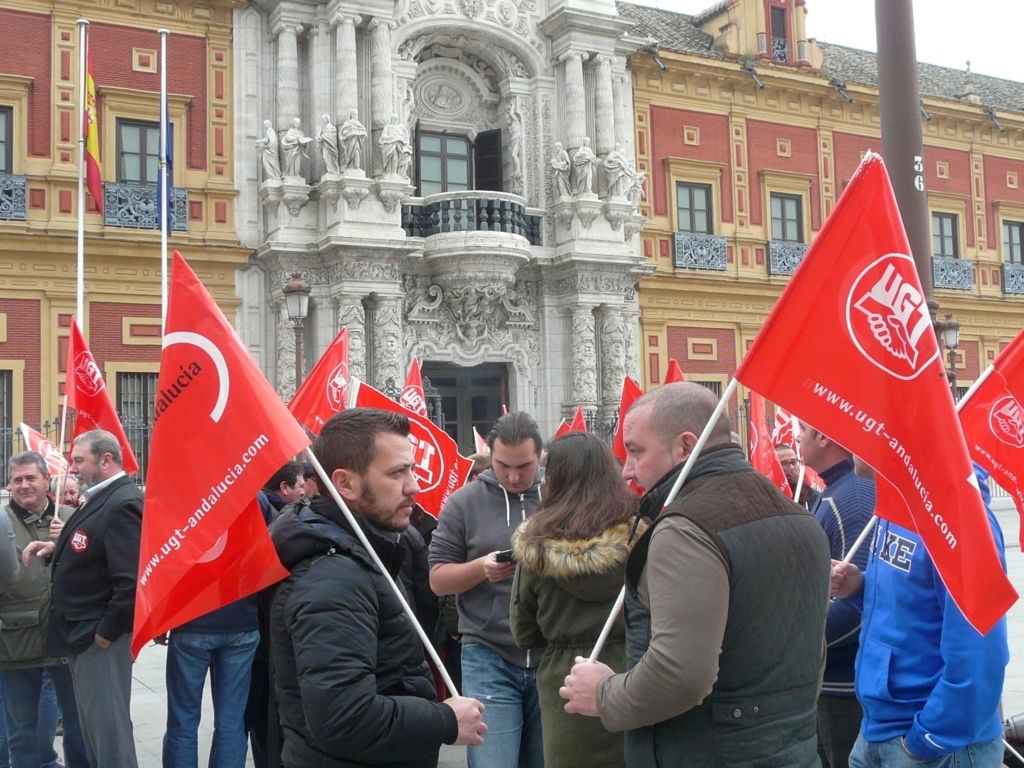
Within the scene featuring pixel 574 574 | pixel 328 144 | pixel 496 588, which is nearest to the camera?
pixel 574 574

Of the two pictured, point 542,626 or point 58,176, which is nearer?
point 542,626

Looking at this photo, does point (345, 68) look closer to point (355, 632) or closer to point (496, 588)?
point (496, 588)

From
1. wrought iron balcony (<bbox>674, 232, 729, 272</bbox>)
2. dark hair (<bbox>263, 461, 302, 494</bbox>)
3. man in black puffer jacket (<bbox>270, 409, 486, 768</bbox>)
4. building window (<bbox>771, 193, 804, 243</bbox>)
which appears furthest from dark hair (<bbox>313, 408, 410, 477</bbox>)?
building window (<bbox>771, 193, 804, 243</bbox>)

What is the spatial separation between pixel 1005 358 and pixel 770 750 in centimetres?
276

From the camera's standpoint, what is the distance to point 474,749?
4570 mm

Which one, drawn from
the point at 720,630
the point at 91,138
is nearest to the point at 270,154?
the point at 91,138

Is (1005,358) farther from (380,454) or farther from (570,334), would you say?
(570,334)

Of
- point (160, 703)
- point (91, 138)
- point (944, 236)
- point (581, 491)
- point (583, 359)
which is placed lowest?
point (160, 703)

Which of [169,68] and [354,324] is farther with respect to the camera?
[169,68]

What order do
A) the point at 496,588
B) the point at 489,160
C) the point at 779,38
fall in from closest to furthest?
the point at 496,588, the point at 489,160, the point at 779,38

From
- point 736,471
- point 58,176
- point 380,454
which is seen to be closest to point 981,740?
point 736,471

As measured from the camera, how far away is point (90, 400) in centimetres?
786

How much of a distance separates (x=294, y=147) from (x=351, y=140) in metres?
1.00

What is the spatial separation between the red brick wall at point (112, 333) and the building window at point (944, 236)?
719 inches
